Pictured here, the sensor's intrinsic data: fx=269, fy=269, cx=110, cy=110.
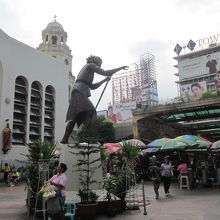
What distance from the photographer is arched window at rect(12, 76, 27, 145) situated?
24.8 meters

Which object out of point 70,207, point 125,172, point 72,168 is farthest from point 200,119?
point 70,207

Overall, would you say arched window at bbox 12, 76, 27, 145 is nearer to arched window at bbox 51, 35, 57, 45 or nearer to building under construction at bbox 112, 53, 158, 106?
arched window at bbox 51, 35, 57, 45

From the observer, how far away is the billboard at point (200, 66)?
6177 cm

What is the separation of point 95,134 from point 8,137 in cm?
1700

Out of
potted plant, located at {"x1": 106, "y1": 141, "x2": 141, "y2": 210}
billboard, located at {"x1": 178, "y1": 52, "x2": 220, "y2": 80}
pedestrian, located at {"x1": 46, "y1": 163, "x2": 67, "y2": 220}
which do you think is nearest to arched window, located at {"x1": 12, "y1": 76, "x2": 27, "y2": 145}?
potted plant, located at {"x1": 106, "y1": 141, "x2": 141, "y2": 210}

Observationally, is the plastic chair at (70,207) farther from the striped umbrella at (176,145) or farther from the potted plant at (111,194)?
the striped umbrella at (176,145)

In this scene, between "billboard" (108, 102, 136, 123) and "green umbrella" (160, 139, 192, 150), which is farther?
"billboard" (108, 102, 136, 123)

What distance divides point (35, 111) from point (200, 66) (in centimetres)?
4762

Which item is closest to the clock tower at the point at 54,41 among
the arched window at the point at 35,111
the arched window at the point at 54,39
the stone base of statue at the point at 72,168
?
the arched window at the point at 54,39

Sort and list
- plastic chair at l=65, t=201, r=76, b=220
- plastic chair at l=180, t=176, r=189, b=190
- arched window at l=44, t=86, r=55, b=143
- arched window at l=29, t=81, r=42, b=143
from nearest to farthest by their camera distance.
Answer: plastic chair at l=65, t=201, r=76, b=220
plastic chair at l=180, t=176, r=189, b=190
arched window at l=29, t=81, r=42, b=143
arched window at l=44, t=86, r=55, b=143

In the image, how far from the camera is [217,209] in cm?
717

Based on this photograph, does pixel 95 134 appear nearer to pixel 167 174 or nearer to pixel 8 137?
pixel 167 174

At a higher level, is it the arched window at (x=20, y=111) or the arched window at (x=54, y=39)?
the arched window at (x=54, y=39)

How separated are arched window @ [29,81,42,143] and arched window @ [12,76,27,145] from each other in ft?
3.10
